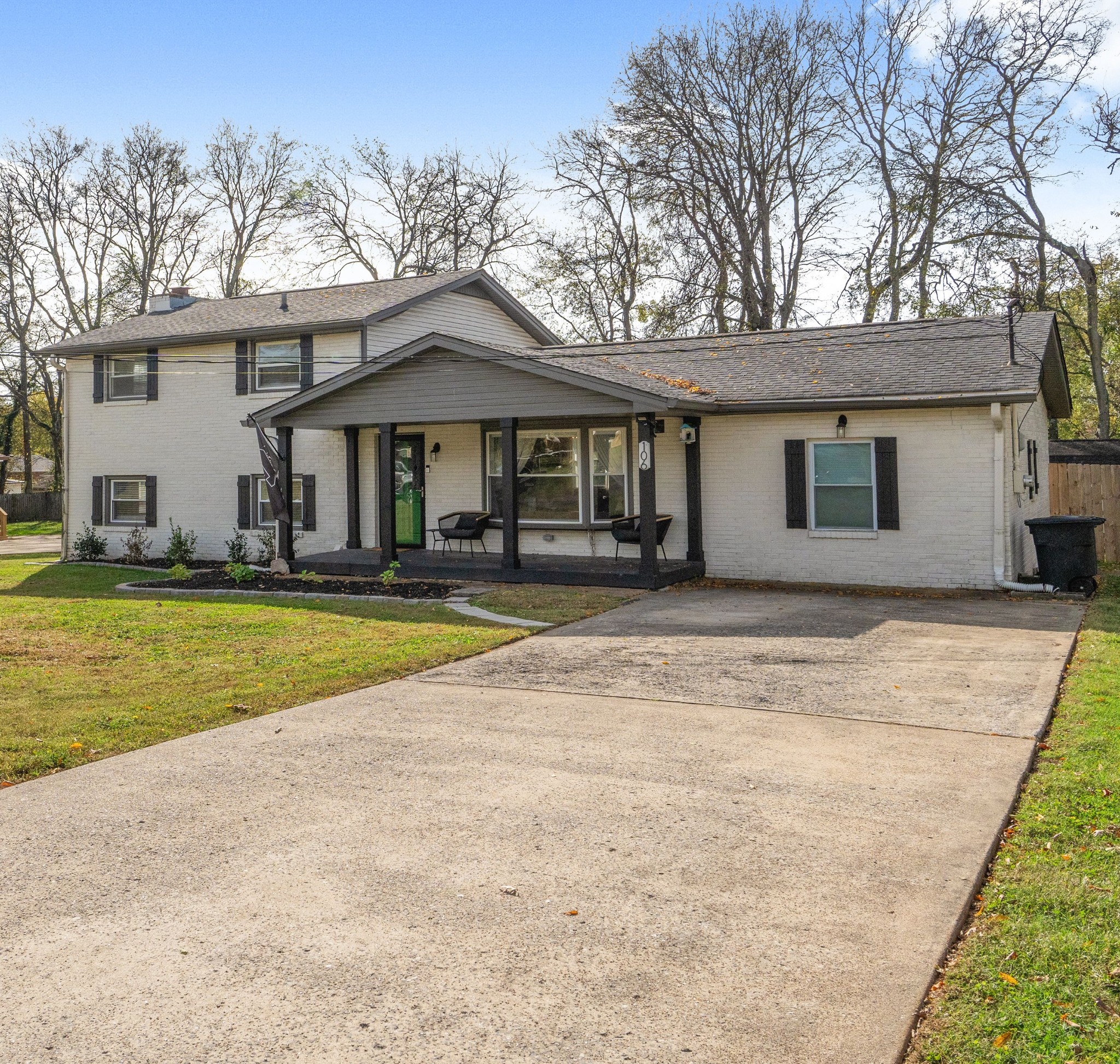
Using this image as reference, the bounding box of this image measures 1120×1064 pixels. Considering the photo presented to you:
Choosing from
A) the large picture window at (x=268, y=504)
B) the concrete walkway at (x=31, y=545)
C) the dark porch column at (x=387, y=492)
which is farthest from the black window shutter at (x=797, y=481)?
the concrete walkway at (x=31, y=545)

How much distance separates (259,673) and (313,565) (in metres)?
8.05

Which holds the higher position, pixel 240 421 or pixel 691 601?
pixel 240 421

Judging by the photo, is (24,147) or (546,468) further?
(24,147)

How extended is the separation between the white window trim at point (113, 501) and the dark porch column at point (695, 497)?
1158cm

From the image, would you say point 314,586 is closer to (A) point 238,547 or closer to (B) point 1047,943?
(A) point 238,547

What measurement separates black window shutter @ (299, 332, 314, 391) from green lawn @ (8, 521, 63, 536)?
16443 millimetres

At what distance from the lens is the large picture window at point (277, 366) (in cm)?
1875

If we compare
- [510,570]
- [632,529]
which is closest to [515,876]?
[510,570]

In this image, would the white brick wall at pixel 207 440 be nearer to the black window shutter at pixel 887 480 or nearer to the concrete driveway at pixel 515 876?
the black window shutter at pixel 887 480

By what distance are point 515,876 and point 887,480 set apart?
10602 mm

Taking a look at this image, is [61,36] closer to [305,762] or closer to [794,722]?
[305,762]

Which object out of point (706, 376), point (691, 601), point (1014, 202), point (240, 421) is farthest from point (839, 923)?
point (1014, 202)

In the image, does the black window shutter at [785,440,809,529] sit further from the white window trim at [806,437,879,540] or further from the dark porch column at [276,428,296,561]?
the dark porch column at [276,428,296,561]

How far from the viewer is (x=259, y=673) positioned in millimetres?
8227
